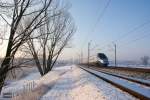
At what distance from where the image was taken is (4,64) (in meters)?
13.4

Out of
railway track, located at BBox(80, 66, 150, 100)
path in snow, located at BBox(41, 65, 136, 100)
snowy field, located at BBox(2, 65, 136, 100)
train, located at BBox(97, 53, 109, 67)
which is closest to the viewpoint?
railway track, located at BBox(80, 66, 150, 100)

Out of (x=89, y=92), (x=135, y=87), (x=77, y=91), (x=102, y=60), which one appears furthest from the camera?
(x=102, y=60)

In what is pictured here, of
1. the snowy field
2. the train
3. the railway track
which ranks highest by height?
the train

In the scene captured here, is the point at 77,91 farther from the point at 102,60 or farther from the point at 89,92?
the point at 102,60

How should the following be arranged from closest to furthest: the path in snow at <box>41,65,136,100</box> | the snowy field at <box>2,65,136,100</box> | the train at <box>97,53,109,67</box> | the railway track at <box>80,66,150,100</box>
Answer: the railway track at <box>80,66,150,100</box>
the path in snow at <box>41,65,136,100</box>
the snowy field at <box>2,65,136,100</box>
the train at <box>97,53,109,67</box>

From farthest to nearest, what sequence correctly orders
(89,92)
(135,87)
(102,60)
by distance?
(102,60) → (89,92) → (135,87)

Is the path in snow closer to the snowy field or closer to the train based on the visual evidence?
the snowy field

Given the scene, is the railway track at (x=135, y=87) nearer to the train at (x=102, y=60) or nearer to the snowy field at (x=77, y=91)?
the snowy field at (x=77, y=91)

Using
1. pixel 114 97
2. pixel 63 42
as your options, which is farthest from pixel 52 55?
pixel 114 97

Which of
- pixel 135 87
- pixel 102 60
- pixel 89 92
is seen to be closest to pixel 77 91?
pixel 89 92

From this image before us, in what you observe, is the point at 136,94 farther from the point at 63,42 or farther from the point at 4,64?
the point at 63,42

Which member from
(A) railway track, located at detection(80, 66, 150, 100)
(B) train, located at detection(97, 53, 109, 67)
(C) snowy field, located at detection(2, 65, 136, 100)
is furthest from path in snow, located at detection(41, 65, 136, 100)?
(B) train, located at detection(97, 53, 109, 67)

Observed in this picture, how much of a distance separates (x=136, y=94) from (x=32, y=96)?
31.0ft

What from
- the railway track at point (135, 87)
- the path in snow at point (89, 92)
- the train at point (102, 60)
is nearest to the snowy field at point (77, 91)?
the path in snow at point (89, 92)
